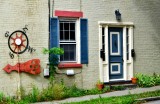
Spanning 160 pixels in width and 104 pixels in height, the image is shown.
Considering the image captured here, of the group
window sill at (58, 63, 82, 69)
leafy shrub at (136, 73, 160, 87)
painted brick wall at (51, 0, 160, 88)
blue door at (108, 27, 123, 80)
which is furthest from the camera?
leafy shrub at (136, 73, 160, 87)

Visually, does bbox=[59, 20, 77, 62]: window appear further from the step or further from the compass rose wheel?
the step

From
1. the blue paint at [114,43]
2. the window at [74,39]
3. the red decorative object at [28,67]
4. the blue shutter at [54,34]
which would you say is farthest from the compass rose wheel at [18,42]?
the blue paint at [114,43]

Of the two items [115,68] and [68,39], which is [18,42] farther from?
[115,68]

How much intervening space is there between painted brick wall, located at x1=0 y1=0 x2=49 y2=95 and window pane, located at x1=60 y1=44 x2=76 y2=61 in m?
0.86

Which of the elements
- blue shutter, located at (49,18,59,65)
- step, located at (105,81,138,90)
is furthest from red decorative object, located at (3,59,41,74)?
step, located at (105,81,138,90)

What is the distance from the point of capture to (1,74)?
13570 millimetres

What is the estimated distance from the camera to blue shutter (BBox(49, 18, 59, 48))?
47.5 ft

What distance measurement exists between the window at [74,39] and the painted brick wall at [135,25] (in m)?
0.29

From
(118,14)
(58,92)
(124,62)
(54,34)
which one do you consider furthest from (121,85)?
(54,34)

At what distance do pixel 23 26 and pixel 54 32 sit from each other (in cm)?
125

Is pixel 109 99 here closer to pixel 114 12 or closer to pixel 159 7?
pixel 114 12

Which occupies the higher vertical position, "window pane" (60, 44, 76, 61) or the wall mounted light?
the wall mounted light

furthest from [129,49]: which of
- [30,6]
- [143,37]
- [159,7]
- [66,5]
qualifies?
[30,6]

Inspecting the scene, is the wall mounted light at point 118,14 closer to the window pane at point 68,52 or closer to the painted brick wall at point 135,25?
the painted brick wall at point 135,25
